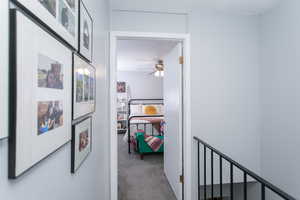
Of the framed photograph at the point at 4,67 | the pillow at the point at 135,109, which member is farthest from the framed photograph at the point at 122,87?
the framed photograph at the point at 4,67

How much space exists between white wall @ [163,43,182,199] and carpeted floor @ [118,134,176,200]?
18cm

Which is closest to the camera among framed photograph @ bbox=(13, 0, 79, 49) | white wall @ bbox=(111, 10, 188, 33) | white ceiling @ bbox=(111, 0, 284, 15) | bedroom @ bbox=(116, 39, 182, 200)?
framed photograph @ bbox=(13, 0, 79, 49)

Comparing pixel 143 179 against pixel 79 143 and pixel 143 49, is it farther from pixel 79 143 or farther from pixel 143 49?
pixel 143 49

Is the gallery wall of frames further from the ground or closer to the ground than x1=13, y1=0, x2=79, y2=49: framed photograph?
closer to the ground

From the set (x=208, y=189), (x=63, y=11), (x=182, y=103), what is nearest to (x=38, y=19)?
(x=63, y=11)

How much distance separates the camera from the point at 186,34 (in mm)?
1947

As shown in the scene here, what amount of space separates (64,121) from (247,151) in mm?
2074

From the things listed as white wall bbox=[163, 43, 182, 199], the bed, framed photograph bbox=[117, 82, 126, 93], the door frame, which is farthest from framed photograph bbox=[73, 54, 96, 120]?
framed photograph bbox=[117, 82, 126, 93]

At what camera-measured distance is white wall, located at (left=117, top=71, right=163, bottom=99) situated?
6.17 meters

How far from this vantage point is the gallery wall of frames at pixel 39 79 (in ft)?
1.25

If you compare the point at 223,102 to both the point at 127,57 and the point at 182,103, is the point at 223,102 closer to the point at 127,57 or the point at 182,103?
the point at 182,103

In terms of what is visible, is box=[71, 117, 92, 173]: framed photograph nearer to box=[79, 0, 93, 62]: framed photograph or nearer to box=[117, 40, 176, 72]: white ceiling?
box=[79, 0, 93, 62]: framed photograph

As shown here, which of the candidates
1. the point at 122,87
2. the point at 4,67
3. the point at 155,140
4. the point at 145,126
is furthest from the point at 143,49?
the point at 4,67

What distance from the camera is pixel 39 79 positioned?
48 cm
